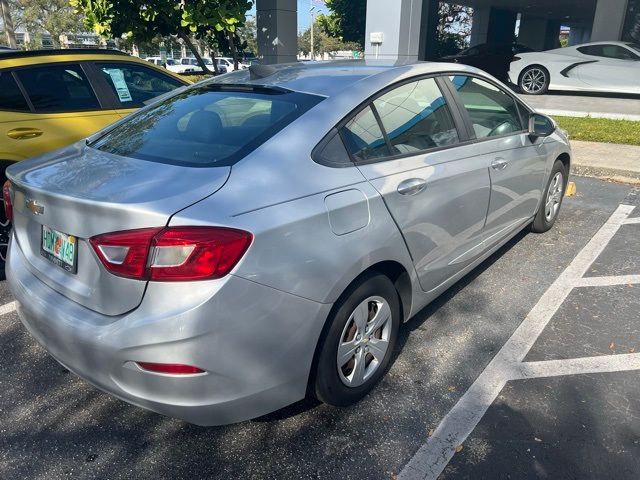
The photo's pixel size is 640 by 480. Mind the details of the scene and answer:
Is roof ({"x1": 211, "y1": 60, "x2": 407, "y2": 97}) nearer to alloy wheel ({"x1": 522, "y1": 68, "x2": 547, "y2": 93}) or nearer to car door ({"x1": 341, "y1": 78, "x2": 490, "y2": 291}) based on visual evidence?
car door ({"x1": 341, "y1": 78, "x2": 490, "y2": 291})

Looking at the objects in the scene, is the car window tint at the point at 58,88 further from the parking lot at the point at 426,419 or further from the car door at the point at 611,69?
the car door at the point at 611,69

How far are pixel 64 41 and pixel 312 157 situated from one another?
51219 mm

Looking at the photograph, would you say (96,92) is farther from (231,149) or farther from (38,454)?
(38,454)

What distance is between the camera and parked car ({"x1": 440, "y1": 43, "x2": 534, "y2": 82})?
56.0 feet

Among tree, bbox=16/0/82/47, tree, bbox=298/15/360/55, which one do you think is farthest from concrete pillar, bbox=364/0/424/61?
tree, bbox=298/15/360/55

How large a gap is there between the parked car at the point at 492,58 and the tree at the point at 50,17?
3705 cm

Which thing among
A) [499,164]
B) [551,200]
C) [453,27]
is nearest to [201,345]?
[499,164]

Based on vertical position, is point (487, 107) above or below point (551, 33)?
below

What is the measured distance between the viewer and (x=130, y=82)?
5027 mm

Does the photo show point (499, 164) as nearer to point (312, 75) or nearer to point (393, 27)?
point (312, 75)

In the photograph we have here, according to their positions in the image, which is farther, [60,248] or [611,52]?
[611,52]

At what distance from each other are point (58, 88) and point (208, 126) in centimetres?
258

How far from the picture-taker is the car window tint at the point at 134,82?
16.0ft

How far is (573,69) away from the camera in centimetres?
1385
